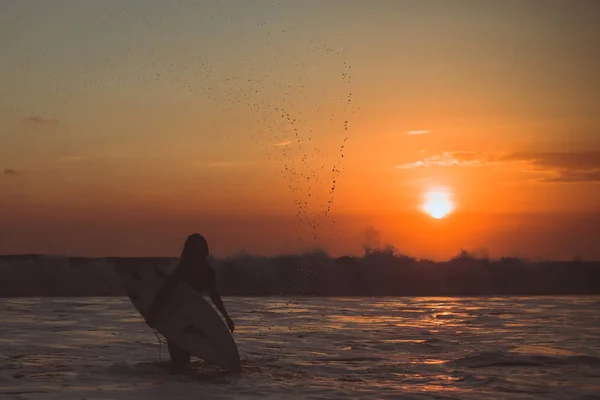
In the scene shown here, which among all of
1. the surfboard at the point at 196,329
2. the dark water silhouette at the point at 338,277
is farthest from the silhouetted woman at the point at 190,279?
the dark water silhouette at the point at 338,277

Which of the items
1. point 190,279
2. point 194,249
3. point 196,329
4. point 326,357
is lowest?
point 326,357

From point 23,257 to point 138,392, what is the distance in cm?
3317

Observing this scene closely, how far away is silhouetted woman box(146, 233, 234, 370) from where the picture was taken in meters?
13.0

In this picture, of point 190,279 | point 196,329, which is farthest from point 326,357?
point 190,279

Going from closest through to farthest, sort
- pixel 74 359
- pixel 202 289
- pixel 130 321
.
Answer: pixel 202 289 → pixel 74 359 → pixel 130 321

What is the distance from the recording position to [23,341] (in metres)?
17.0

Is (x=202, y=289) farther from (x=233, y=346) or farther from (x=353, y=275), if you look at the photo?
(x=353, y=275)

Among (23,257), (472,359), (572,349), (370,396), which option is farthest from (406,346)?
(23,257)

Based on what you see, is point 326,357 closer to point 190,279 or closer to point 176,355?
point 176,355

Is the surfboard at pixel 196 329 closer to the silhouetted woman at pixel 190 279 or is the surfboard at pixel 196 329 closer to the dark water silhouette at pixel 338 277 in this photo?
the silhouetted woman at pixel 190 279

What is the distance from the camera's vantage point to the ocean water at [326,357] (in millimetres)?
11438

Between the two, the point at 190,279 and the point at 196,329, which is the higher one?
the point at 190,279

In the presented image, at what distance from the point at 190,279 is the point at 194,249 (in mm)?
665

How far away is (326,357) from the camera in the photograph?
14945mm
